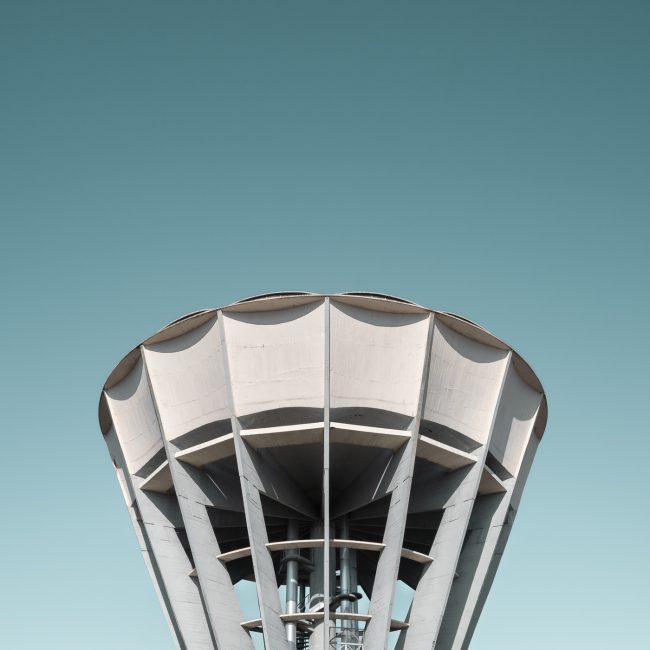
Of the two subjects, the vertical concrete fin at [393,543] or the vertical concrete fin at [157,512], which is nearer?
the vertical concrete fin at [393,543]

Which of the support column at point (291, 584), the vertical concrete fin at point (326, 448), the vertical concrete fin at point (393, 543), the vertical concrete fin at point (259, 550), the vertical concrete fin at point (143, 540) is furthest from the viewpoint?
the vertical concrete fin at point (143, 540)

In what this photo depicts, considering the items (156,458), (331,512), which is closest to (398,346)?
(331,512)

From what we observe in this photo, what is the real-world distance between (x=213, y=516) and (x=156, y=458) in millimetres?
2116

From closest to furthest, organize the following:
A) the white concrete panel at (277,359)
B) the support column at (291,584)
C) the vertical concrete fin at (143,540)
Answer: the white concrete panel at (277,359)
the support column at (291,584)
the vertical concrete fin at (143,540)

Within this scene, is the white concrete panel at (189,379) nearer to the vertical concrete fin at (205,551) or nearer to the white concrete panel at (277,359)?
the vertical concrete fin at (205,551)

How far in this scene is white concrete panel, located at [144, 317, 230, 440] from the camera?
715 inches

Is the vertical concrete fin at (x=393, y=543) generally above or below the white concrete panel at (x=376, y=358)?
below

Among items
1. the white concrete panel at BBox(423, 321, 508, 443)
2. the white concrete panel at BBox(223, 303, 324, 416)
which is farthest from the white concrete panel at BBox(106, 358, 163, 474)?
the white concrete panel at BBox(423, 321, 508, 443)

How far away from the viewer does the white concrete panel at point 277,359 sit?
17.6 metres

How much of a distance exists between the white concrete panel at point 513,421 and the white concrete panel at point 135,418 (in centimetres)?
773

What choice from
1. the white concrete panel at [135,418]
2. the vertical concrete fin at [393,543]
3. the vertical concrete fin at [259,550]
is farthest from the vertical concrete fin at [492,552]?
the white concrete panel at [135,418]

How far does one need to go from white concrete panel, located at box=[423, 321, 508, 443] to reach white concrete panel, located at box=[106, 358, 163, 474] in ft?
20.6

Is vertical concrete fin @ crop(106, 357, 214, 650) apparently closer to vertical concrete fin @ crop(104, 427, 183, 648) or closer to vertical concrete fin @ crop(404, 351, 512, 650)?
vertical concrete fin @ crop(104, 427, 183, 648)

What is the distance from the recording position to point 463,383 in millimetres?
18656
